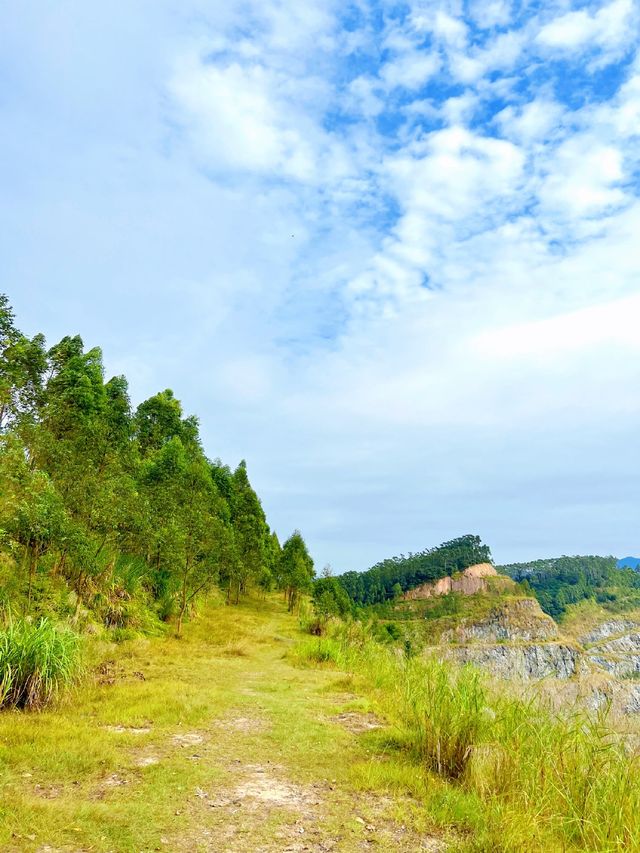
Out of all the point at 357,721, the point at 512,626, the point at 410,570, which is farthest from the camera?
the point at 410,570

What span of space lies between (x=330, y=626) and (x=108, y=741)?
84.7 ft

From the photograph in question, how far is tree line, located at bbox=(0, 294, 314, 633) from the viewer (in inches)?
569

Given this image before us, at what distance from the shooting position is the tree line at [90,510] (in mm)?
14461

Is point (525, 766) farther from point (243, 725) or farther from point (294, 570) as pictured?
point (294, 570)

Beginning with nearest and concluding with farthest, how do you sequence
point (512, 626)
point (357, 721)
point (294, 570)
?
point (357, 721)
point (294, 570)
point (512, 626)

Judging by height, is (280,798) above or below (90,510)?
below

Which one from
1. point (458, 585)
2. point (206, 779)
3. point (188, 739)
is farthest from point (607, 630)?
point (206, 779)

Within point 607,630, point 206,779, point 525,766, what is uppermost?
point 525,766

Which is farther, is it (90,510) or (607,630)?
(607,630)

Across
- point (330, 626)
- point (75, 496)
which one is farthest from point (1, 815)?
point (330, 626)

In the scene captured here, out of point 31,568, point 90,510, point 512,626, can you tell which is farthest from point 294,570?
point 512,626

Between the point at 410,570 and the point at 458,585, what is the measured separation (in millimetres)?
17280

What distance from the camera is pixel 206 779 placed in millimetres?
6906

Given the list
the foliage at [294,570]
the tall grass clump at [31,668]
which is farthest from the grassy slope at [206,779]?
the foliage at [294,570]
